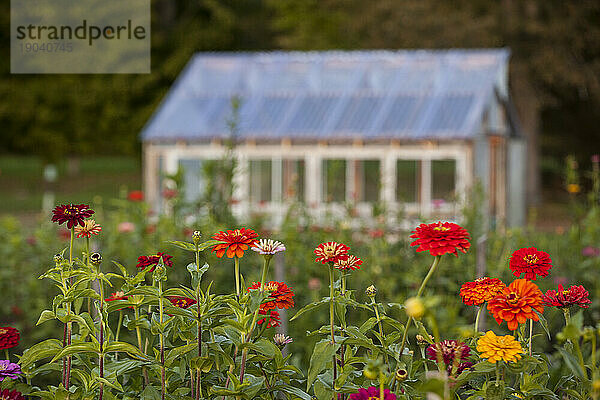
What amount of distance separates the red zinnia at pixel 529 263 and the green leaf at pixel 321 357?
48 centimetres

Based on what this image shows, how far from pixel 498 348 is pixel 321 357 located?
15.5 inches

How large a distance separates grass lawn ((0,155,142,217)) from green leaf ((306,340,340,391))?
20267 mm

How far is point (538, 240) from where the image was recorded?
21.6 ft

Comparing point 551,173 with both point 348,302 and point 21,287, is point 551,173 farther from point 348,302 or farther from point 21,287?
point 348,302

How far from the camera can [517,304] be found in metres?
1.82

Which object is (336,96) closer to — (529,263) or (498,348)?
(529,263)

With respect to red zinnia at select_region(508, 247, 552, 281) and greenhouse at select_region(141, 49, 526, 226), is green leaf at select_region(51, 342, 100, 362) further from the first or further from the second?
greenhouse at select_region(141, 49, 526, 226)

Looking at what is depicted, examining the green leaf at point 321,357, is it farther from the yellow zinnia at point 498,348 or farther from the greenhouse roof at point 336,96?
the greenhouse roof at point 336,96

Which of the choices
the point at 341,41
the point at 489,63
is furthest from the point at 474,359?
the point at 341,41

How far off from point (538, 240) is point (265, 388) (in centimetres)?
486

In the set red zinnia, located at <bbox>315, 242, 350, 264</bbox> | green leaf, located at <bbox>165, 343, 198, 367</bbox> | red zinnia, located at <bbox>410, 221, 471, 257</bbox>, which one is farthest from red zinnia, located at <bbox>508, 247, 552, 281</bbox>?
green leaf, located at <bbox>165, 343, 198, 367</bbox>

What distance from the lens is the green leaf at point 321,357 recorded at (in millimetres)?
1923

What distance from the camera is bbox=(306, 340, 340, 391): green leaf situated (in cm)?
192

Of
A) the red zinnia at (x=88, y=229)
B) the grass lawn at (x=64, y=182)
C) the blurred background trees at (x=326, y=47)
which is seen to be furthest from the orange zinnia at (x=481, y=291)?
the grass lawn at (x=64, y=182)
